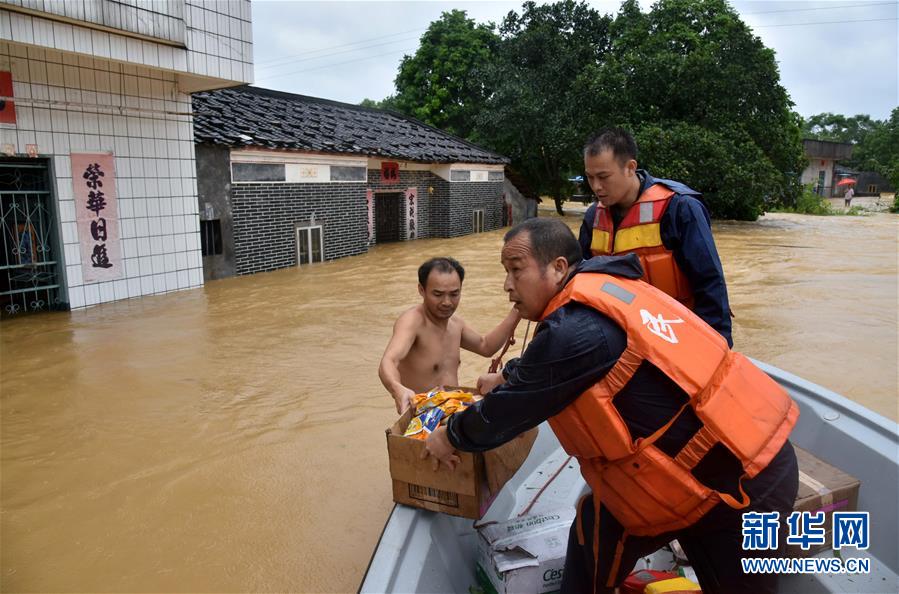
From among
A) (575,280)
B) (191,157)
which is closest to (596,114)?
(191,157)

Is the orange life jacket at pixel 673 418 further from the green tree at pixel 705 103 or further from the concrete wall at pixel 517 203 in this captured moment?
the concrete wall at pixel 517 203

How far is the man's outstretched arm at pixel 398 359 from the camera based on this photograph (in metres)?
3.06

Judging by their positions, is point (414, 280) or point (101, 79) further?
point (414, 280)

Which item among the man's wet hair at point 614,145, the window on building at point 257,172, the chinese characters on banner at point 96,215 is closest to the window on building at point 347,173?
the window on building at point 257,172

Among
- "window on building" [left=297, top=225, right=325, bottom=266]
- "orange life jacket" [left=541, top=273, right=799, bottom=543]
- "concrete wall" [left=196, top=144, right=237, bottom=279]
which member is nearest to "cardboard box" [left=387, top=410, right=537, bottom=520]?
"orange life jacket" [left=541, top=273, right=799, bottom=543]

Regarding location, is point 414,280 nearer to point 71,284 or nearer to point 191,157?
point 191,157

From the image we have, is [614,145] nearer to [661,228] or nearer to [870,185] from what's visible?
[661,228]

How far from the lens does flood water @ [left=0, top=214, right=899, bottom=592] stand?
3.64 m

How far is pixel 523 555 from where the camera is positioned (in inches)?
99.3

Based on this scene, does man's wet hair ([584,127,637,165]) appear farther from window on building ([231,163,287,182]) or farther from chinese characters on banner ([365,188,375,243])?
chinese characters on banner ([365,188,375,243])

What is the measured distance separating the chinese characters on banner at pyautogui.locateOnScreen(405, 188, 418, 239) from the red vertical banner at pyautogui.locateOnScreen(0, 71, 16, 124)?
11.1 metres

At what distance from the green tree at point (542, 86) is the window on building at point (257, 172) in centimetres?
1369

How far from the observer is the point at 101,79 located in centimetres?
850

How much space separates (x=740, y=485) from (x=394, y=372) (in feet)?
6.01
